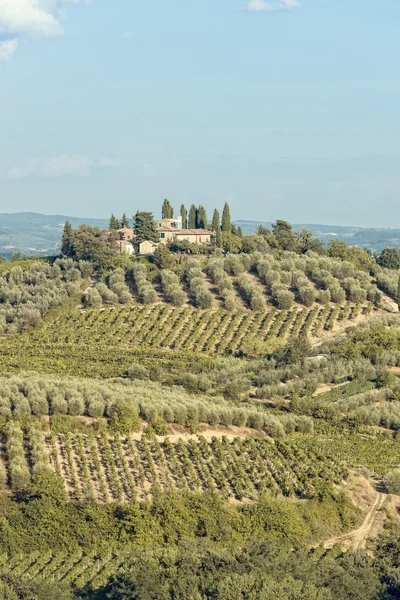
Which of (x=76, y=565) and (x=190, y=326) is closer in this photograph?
(x=76, y=565)

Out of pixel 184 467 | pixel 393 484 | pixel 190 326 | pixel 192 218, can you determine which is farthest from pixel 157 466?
pixel 192 218

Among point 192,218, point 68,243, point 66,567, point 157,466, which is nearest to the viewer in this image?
point 66,567

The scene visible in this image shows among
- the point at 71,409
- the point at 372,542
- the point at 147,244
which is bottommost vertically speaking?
the point at 372,542

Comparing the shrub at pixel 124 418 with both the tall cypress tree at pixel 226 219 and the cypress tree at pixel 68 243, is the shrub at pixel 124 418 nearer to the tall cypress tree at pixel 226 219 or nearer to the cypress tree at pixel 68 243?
the cypress tree at pixel 68 243

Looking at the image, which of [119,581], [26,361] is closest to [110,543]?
[119,581]

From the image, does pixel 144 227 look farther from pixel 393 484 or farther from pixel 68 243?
pixel 393 484

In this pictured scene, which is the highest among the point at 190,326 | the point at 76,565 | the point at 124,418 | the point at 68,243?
the point at 68,243

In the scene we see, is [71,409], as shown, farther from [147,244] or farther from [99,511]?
[147,244]

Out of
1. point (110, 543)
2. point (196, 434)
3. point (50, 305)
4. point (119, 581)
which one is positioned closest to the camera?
point (119, 581)
